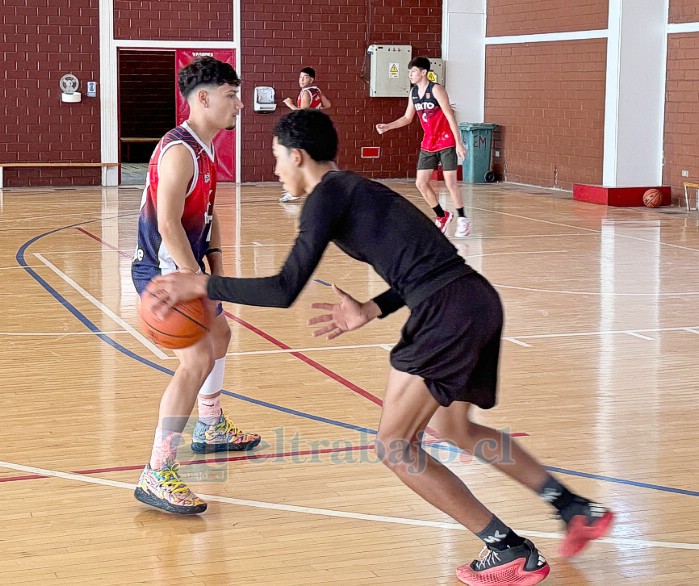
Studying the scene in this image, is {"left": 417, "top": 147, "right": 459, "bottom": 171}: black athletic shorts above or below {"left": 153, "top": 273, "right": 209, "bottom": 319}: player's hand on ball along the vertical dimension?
above

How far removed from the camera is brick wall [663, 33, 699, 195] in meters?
14.9

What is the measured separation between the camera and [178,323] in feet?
12.7

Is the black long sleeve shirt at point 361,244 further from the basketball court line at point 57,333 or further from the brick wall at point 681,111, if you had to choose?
the brick wall at point 681,111

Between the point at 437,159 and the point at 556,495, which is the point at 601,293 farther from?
the point at 556,495

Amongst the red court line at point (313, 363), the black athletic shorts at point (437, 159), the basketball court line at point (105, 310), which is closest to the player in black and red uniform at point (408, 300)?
the red court line at point (313, 363)

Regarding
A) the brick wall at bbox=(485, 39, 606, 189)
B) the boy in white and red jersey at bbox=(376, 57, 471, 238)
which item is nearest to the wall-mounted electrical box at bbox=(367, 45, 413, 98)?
the brick wall at bbox=(485, 39, 606, 189)

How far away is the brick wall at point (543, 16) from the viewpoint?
53.2 ft

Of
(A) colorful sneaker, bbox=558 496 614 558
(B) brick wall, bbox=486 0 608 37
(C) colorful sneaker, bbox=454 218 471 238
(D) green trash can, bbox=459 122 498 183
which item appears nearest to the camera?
(A) colorful sneaker, bbox=558 496 614 558

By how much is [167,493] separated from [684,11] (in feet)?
42.5

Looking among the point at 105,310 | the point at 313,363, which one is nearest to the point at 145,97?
the point at 105,310

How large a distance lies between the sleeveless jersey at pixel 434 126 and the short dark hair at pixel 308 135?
9.04 m

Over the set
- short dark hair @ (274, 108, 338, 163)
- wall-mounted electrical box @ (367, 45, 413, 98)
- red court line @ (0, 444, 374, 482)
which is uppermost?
wall-mounted electrical box @ (367, 45, 413, 98)

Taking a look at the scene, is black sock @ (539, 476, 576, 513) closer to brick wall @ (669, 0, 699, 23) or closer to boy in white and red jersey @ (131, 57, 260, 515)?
boy in white and red jersey @ (131, 57, 260, 515)

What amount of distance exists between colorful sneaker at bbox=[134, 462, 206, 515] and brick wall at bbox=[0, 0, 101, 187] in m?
14.5
